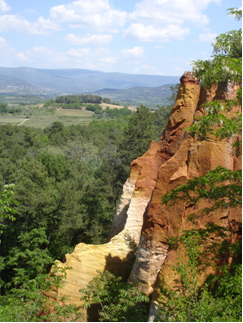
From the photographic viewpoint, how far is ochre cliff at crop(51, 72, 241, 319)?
10.1m

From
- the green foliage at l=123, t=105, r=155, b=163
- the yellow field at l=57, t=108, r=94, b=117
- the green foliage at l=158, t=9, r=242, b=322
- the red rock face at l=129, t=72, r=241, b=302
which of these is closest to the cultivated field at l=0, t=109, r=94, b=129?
the yellow field at l=57, t=108, r=94, b=117

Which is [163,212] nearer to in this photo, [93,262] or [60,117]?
[93,262]

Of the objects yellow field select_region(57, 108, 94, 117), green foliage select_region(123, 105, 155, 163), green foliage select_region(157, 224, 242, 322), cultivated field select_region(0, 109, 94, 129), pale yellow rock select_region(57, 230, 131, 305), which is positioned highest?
yellow field select_region(57, 108, 94, 117)

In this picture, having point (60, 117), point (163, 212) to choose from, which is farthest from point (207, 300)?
point (60, 117)

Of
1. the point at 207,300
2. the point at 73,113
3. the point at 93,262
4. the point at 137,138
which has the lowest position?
the point at 93,262

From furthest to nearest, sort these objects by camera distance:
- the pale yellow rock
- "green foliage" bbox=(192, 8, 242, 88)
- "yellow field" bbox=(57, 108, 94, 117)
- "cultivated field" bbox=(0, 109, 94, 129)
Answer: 1. "yellow field" bbox=(57, 108, 94, 117)
2. "cultivated field" bbox=(0, 109, 94, 129)
3. the pale yellow rock
4. "green foliage" bbox=(192, 8, 242, 88)

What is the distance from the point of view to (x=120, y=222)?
66.7 ft

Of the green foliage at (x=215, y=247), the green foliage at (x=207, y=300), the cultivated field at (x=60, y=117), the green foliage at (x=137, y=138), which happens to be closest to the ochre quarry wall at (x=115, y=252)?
the green foliage at (x=215, y=247)

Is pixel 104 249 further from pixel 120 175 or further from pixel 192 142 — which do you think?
pixel 120 175

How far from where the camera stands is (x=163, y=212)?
1108 centimetres

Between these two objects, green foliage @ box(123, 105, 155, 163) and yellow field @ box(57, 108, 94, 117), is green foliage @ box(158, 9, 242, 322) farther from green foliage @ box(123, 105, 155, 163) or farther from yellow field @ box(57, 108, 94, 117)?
yellow field @ box(57, 108, 94, 117)

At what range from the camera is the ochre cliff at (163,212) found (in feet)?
33.1

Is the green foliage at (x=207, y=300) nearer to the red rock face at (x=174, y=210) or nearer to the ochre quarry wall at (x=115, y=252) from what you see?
the red rock face at (x=174, y=210)

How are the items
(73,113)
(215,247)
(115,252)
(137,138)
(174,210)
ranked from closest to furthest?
(215,247)
(174,210)
(115,252)
(137,138)
(73,113)
